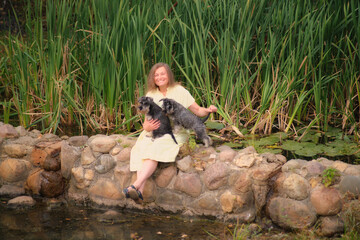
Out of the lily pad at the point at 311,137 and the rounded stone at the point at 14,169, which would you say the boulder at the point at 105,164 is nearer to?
the rounded stone at the point at 14,169

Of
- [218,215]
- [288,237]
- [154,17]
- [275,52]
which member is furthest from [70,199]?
[275,52]

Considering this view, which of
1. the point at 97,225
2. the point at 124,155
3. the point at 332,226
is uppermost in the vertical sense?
the point at 124,155

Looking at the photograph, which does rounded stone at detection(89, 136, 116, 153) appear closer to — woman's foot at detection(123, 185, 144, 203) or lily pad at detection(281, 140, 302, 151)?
woman's foot at detection(123, 185, 144, 203)

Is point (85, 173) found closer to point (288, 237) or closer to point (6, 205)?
point (6, 205)

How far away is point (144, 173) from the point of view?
3803 mm

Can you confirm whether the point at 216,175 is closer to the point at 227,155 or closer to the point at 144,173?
the point at 227,155

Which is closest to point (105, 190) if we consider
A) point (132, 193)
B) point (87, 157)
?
point (87, 157)

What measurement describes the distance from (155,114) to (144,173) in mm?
514

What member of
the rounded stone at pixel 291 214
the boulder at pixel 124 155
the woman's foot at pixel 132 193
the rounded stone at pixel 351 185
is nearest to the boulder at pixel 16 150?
the boulder at pixel 124 155

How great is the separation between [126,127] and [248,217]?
2007mm

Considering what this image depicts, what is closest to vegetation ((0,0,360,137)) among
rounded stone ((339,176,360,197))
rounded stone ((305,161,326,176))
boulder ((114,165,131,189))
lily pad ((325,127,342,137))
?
lily pad ((325,127,342,137))

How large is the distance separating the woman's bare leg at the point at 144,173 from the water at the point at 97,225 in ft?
0.90

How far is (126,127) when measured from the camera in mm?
5152

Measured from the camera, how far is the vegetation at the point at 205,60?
15.9 feet
